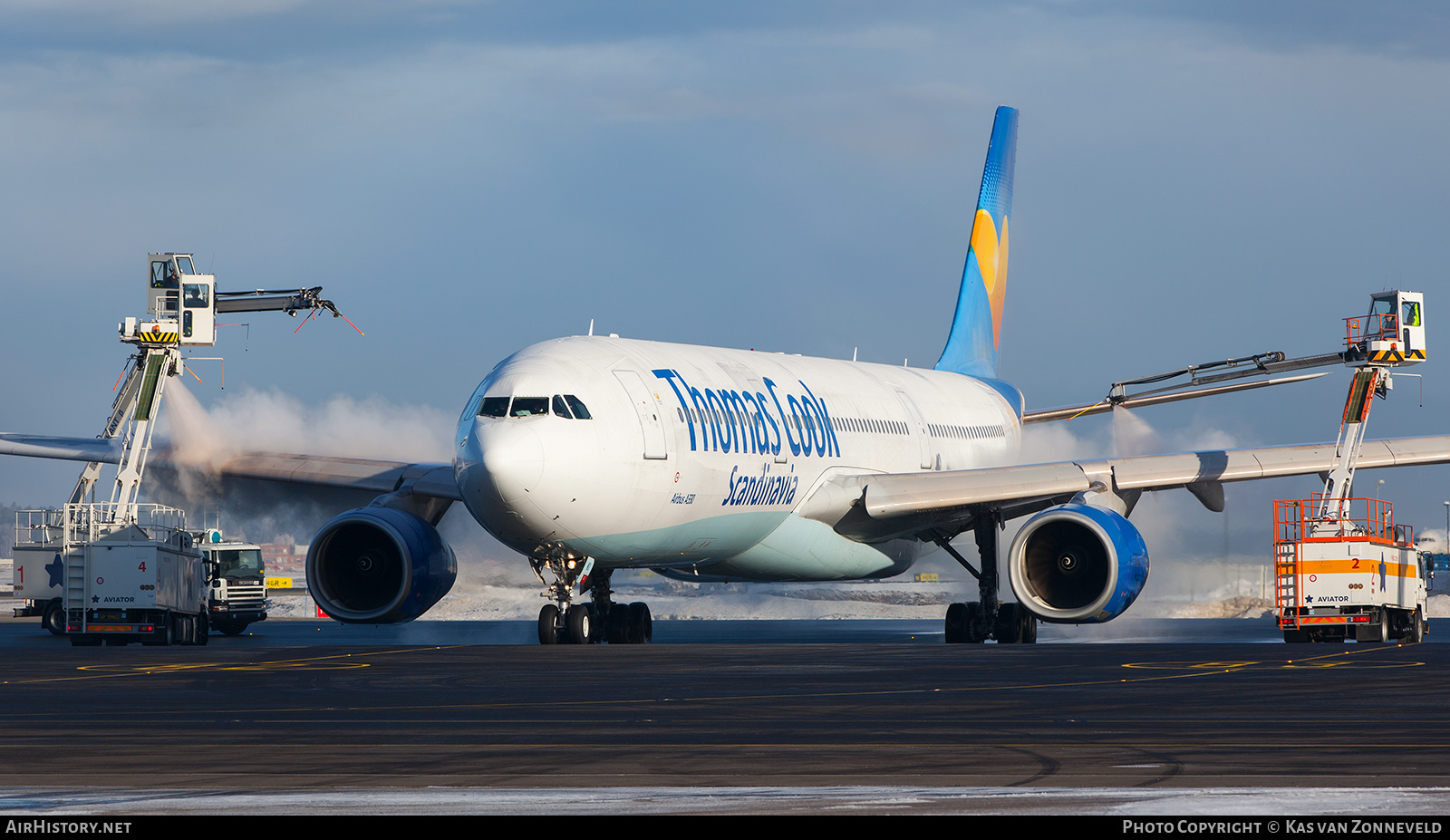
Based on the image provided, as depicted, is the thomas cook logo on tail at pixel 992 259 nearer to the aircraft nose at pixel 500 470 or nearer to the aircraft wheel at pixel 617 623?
the aircraft wheel at pixel 617 623

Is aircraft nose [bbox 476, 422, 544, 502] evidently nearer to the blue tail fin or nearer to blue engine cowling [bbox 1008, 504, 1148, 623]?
blue engine cowling [bbox 1008, 504, 1148, 623]

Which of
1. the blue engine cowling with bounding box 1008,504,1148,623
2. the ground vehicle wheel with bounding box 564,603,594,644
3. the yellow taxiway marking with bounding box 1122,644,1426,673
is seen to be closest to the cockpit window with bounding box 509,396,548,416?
the ground vehicle wheel with bounding box 564,603,594,644

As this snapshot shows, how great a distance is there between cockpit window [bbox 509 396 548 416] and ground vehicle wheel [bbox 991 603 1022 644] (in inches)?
338

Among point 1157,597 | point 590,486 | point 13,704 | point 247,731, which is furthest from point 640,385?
point 1157,597

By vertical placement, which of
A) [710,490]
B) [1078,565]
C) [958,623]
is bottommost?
[958,623]

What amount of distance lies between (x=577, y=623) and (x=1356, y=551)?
35.9 ft

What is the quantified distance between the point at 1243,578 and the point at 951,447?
9.07 metres

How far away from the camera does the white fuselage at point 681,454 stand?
20.1 metres

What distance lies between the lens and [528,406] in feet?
66.8

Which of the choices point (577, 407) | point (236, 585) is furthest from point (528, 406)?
point (236, 585)

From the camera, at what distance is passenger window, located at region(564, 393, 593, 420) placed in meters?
20.4

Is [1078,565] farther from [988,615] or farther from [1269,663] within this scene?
[1269,663]
